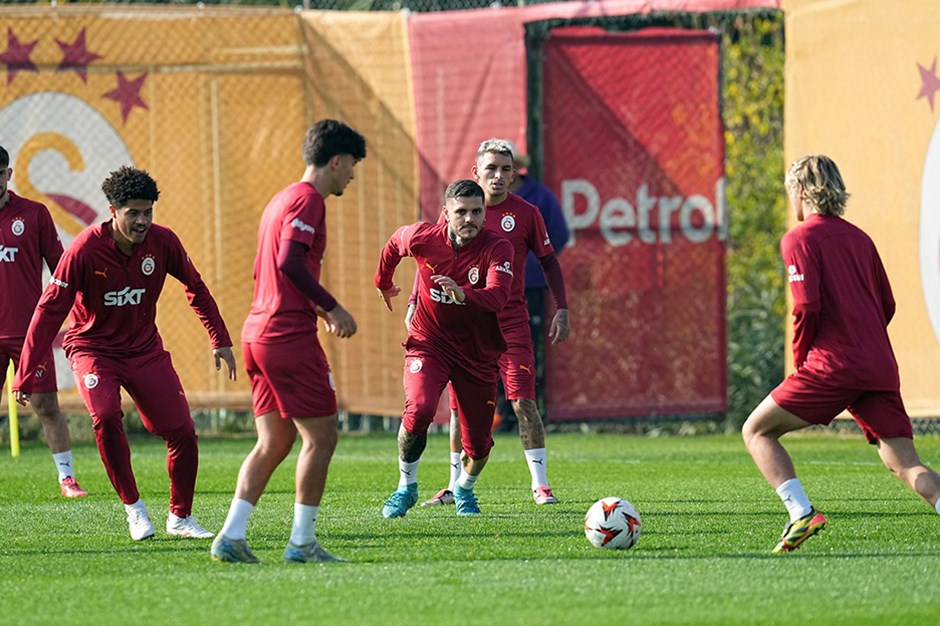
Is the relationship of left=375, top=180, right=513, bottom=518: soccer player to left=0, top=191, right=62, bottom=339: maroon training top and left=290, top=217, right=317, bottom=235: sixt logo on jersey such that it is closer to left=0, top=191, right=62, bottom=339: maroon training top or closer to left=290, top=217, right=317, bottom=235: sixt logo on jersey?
left=290, top=217, right=317, bottom=235: sixt logo on jersey

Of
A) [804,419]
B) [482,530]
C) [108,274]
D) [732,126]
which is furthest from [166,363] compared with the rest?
[732,126]

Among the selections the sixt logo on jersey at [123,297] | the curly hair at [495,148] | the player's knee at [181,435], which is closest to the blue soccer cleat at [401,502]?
the player's knee at [181,435]

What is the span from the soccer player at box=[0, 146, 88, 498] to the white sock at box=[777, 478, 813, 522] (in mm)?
5381

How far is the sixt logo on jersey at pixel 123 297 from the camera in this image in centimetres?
873

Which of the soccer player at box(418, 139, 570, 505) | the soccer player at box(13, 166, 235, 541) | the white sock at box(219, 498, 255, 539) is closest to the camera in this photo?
the white sock at box(219, 498, 255, 539)

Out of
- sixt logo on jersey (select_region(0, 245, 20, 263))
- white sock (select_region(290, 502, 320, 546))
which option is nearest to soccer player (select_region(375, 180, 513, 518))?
white sock (select_region(290, 502, 320, 546))

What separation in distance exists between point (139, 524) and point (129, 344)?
0.94 meters

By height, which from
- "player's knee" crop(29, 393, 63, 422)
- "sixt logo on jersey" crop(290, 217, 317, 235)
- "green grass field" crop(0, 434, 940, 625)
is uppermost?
"sixt logo on jersey" crop(290, 217, 317, 235)

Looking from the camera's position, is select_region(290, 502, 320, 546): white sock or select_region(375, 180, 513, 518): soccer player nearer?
select_region(290, 502, 320, 546): white sock

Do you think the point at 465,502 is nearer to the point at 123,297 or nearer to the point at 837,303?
the point at 123,297

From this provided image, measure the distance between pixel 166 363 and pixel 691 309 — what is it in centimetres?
845

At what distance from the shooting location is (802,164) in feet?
25.7

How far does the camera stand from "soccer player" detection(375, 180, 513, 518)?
905cm

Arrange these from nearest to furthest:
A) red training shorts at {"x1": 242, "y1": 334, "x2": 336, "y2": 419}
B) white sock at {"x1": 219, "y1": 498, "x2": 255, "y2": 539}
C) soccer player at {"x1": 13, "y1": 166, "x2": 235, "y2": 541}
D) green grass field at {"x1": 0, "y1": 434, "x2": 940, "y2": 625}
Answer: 1. green grass field at {"x1": 0, "y1": 434, "x2": 940, "y2": 625}
2. red training shorts at {"x1": 242, "y1": 334, "x2": 336, "y2": 419}
3. white sock at {"x1": 219, "y1": 498, "x2": 255, "y2": 539}
4. soccer player at {"x1": 13, "y1": 166, "x2": 235, "y2": 541}
